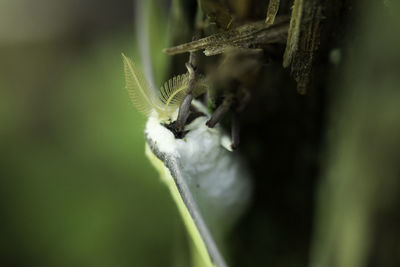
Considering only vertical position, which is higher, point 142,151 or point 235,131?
point 235,131

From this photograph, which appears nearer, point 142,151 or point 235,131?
point 235,131

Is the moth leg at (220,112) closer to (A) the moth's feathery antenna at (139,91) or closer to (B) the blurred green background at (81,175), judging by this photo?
(A) the moth's feathery antenna at (139,91)

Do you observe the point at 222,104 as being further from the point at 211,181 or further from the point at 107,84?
the point at 107,84

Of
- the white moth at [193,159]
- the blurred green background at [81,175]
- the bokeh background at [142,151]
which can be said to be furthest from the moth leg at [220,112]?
the blurred green background at [81,175]

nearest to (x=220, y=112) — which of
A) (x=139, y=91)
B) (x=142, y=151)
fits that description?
(x=139, y=91)

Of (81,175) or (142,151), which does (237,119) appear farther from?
(81,175)

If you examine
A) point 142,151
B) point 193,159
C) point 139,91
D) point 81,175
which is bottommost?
point 81,175
